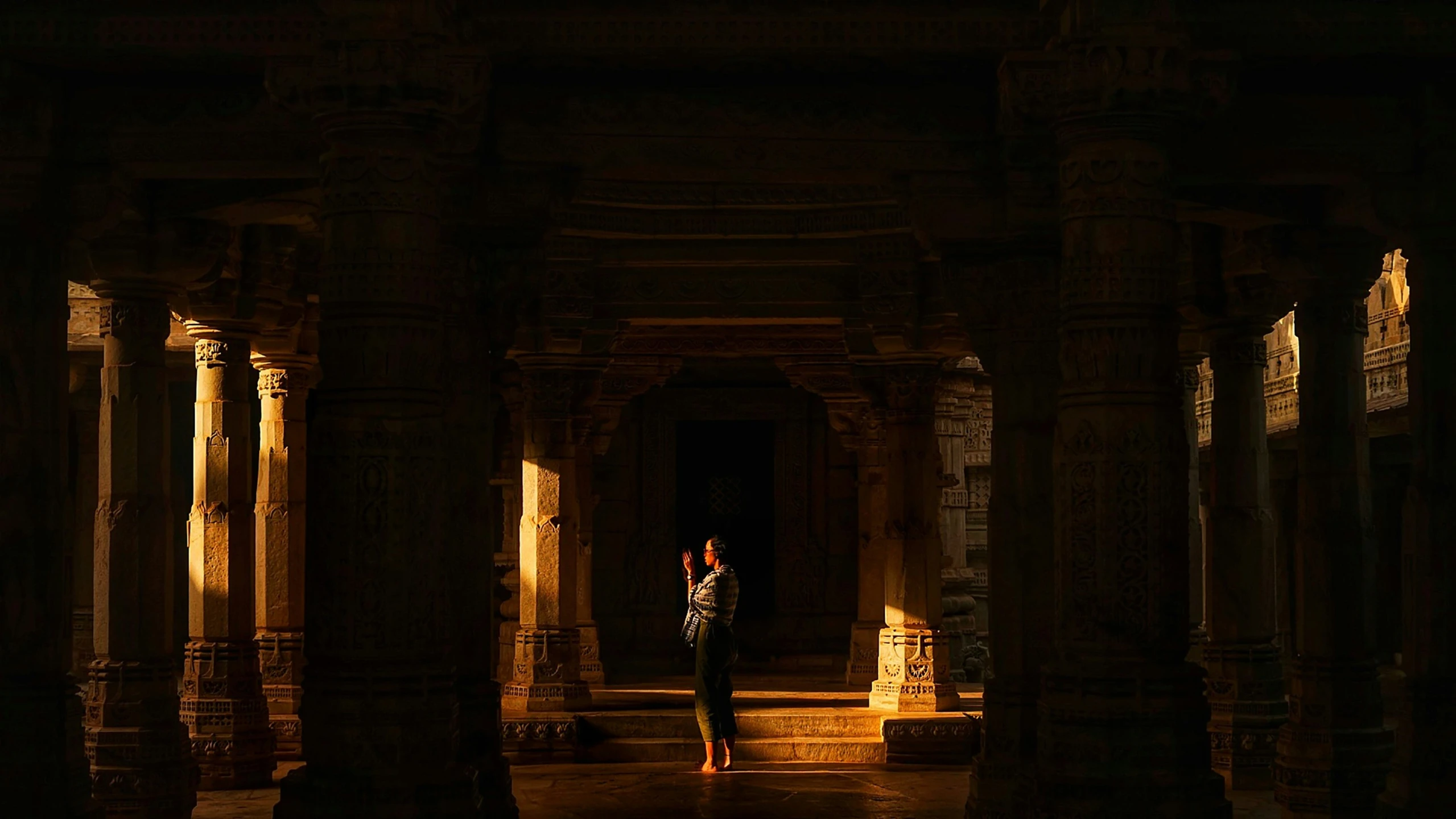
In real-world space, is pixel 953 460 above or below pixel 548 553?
above

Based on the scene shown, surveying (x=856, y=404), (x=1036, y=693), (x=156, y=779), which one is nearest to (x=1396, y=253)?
(x=856, y=404)

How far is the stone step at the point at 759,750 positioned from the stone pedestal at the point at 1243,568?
309cm

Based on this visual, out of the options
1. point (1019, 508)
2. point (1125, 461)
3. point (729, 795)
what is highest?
point (1125, 461)

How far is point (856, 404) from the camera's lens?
62.6ft

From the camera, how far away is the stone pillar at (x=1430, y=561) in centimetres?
881

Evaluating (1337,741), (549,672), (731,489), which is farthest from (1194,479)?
(731,489)

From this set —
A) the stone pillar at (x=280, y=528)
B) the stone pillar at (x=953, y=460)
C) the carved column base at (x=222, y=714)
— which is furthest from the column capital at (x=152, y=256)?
the stone pillar at (x=953, y=460)

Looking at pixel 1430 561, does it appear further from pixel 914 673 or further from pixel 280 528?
pixel 280 528

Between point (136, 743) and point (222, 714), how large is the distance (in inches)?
74.6

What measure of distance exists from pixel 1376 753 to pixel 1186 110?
5.28 metres

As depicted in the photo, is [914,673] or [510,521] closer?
[914,673]

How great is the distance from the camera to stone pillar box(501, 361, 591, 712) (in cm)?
1644

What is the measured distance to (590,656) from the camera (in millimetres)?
18672

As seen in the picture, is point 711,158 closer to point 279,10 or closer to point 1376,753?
point 279,10
